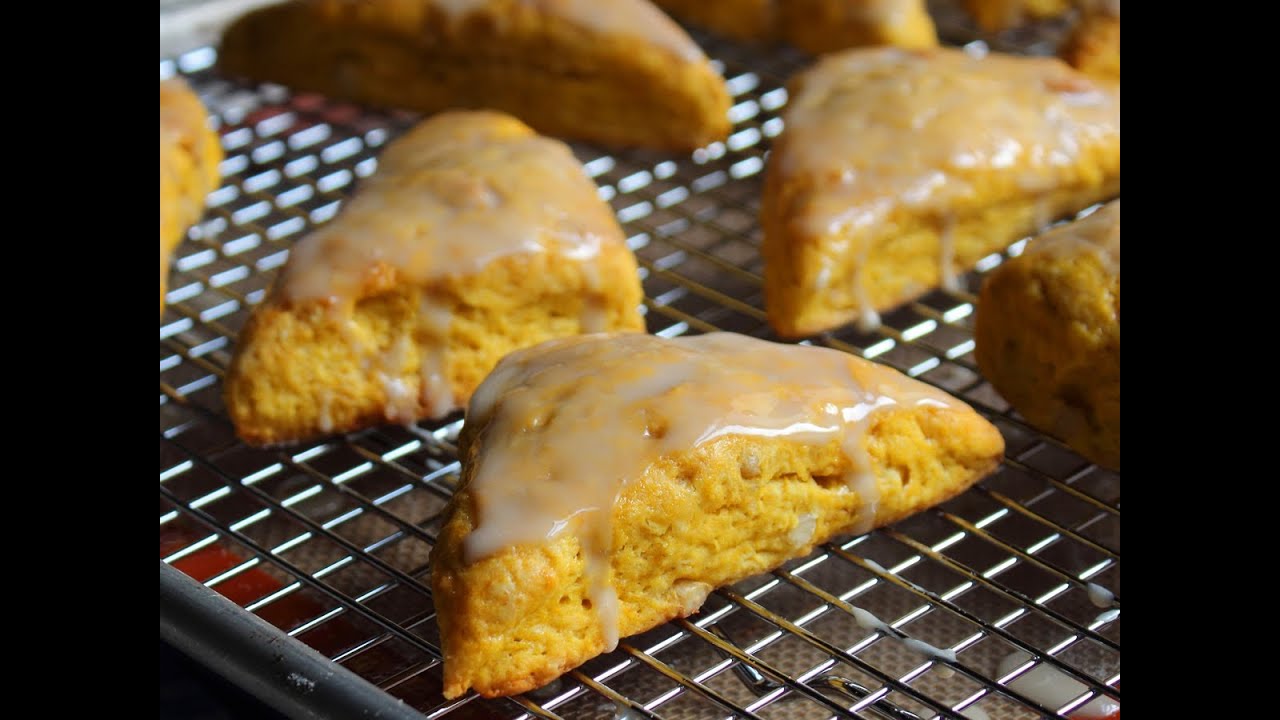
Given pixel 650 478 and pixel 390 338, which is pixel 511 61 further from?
pixel 650 478

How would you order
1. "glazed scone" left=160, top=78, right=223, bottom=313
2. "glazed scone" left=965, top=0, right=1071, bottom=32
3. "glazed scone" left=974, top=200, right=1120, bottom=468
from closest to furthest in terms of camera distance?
1. "glazed scone" left=974, top=200, right=1120, bottom=468
2. "glazed scone" left=160, top=78, right=223, bottom=313
3. "glazed scone" left=965, top=0, right=1071, bottom=32

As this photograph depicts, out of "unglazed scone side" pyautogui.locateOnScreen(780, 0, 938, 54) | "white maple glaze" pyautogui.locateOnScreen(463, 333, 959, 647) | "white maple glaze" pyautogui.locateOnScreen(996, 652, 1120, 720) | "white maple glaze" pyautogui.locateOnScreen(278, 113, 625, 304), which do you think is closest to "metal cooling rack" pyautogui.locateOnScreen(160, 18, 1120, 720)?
"white maple glaze" pyautogui.locateOnScreen(996, 652, 1120, 720)

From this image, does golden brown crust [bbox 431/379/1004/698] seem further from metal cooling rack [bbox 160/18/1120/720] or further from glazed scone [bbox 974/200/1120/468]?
glazed scone [bbox 974/200/1120/468]

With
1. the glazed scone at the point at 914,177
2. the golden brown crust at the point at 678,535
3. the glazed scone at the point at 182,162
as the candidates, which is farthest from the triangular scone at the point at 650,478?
the glazed scone at the point at 182,162

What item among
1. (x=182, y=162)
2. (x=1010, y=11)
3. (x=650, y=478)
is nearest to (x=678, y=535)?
(x=650, y=478)

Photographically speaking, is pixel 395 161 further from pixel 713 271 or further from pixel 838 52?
pixel 838 52
